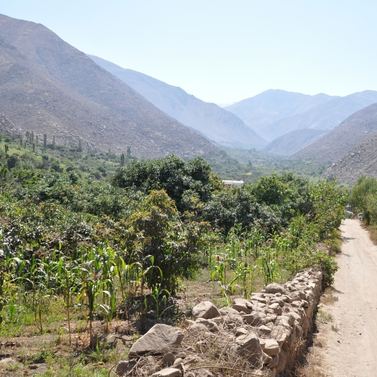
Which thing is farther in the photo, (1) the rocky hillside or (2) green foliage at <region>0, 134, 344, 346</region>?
(1) the rocky hillside

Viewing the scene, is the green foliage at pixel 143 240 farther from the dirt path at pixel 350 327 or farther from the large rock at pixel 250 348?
the large rock at pixel 250 348

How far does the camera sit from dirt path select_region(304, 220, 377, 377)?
902cm

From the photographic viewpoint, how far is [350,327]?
11.8 m

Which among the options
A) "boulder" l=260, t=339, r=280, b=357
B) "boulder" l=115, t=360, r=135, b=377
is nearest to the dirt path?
"boulder" l=260, t=339, r=280, b=357

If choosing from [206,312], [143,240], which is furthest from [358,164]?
[206,312]

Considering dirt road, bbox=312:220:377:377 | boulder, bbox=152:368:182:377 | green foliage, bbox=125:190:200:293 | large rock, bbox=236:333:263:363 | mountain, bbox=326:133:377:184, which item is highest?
mountain, bbox=326:133:377:184

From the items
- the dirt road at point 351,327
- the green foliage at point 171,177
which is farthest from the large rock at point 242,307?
the green foliage at point 171,177

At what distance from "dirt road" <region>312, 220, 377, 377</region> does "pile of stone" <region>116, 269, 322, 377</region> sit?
162cm

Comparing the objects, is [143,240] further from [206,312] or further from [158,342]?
[158,342]

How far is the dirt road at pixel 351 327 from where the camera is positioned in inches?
355

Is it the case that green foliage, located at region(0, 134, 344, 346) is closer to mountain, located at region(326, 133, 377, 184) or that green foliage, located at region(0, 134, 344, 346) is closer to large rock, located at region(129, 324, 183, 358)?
large rock, located at region(129, 324, 183, 358)

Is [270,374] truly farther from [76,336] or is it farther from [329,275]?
[329,275]

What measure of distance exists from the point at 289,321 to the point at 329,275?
26.7ft

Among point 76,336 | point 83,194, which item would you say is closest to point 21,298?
point 76,336
